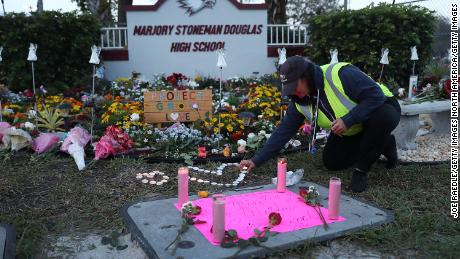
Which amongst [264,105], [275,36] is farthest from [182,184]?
[275,36]

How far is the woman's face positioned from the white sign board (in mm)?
7128

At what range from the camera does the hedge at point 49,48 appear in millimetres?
7891

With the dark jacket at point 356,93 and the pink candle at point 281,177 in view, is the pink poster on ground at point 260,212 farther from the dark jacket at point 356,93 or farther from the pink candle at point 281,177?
the dark jacket at point 356,93

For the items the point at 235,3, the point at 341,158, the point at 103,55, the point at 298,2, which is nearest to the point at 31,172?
the point at 341,158

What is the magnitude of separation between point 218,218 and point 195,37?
8264 millimetres

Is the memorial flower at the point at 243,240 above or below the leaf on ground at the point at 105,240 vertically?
above

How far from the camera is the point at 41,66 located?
8.04 m

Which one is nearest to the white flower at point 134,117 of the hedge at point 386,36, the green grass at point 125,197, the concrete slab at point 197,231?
the green grass at point 125,197

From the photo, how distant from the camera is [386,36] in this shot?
8.02 metres

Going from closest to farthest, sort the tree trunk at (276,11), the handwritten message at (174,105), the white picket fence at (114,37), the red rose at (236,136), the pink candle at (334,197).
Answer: the pink candle at (334,197) → the red rose at (236,136) → the handwritten message at (174,105) → the white picket fence at (114,37) → the tree trunk at (276,11)

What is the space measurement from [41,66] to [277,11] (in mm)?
9034

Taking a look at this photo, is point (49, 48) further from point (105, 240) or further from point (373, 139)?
point (373, 139)

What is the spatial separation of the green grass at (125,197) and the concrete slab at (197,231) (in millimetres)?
79

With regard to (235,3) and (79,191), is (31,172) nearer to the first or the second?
(79,191)
